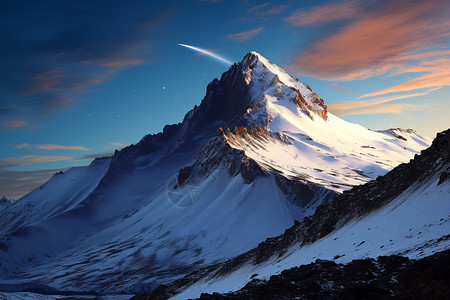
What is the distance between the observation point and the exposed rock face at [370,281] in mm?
15688

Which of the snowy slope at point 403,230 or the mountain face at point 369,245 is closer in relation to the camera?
the mountain face at point 369,245

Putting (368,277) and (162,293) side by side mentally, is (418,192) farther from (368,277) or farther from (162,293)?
(162,293)

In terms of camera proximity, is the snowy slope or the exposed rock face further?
the snowy slope

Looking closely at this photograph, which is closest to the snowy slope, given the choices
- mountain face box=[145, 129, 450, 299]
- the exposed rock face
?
mountain face box=[145, 129, 450, 299]

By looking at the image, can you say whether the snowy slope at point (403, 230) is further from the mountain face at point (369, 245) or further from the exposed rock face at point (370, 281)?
the exposed rock face at point (370, 281)

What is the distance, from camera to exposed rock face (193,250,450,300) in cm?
1569

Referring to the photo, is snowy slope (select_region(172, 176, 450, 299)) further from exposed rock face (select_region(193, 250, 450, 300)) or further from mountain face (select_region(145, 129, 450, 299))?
exposed rock face (select_region(193, 250, 450, 300))

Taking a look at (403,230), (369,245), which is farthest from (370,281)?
(369,245)

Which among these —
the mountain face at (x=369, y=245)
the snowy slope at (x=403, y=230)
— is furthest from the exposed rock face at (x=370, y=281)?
the snowy slope at (x=403, y=230)

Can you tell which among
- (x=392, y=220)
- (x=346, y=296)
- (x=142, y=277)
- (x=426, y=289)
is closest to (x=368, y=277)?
(x=346, y=296)

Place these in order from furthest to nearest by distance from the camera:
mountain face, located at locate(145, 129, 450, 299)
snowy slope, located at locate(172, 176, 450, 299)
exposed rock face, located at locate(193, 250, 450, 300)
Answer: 1. snowy slope, located at locate(172, 176, 450, 299)
2. mountain face, located at locate(145, 129, 450, 299)
3. exposed rock face, located at locate(193, 250, 450, 300)

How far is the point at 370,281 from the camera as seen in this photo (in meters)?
19.9

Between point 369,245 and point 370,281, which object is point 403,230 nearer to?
point 369,245

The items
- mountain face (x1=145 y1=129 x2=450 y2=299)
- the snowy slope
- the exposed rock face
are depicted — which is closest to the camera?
the exposed rock face
